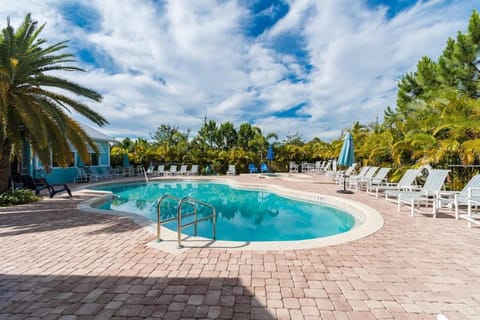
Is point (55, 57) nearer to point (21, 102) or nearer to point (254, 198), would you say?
point (21, 102)

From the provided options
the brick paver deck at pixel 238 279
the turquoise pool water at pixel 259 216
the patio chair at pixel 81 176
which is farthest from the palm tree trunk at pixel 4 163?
the patio chair at pixel 81 176

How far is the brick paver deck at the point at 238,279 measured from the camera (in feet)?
7.66

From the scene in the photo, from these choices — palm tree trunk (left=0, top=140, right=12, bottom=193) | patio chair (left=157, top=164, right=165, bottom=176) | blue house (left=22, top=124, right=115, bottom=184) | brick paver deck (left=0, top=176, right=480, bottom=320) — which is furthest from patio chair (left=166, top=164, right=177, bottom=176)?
brick paver deck (left=0, top=176, right=480, bottom=320)

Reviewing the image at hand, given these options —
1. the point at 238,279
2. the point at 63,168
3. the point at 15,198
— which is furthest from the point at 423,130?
the point at 63,168

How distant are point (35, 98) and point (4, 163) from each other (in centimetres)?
256

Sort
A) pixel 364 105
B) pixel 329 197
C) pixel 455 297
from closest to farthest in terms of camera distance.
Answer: pixel 455 297 < pixel 329 197 < pixel 364 105

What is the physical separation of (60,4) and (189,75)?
7551 millimetres

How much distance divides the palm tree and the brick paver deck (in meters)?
4.50

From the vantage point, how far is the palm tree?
7.20 m

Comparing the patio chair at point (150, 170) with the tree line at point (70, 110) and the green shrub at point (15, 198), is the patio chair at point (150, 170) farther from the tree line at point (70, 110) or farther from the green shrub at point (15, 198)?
the green shrub at point (15, 198)

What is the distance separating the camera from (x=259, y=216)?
27.6 ft

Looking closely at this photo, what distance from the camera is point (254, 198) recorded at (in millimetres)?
11523

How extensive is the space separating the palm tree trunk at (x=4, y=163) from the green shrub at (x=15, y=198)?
31 centimetres

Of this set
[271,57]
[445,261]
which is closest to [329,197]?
[445,261]
